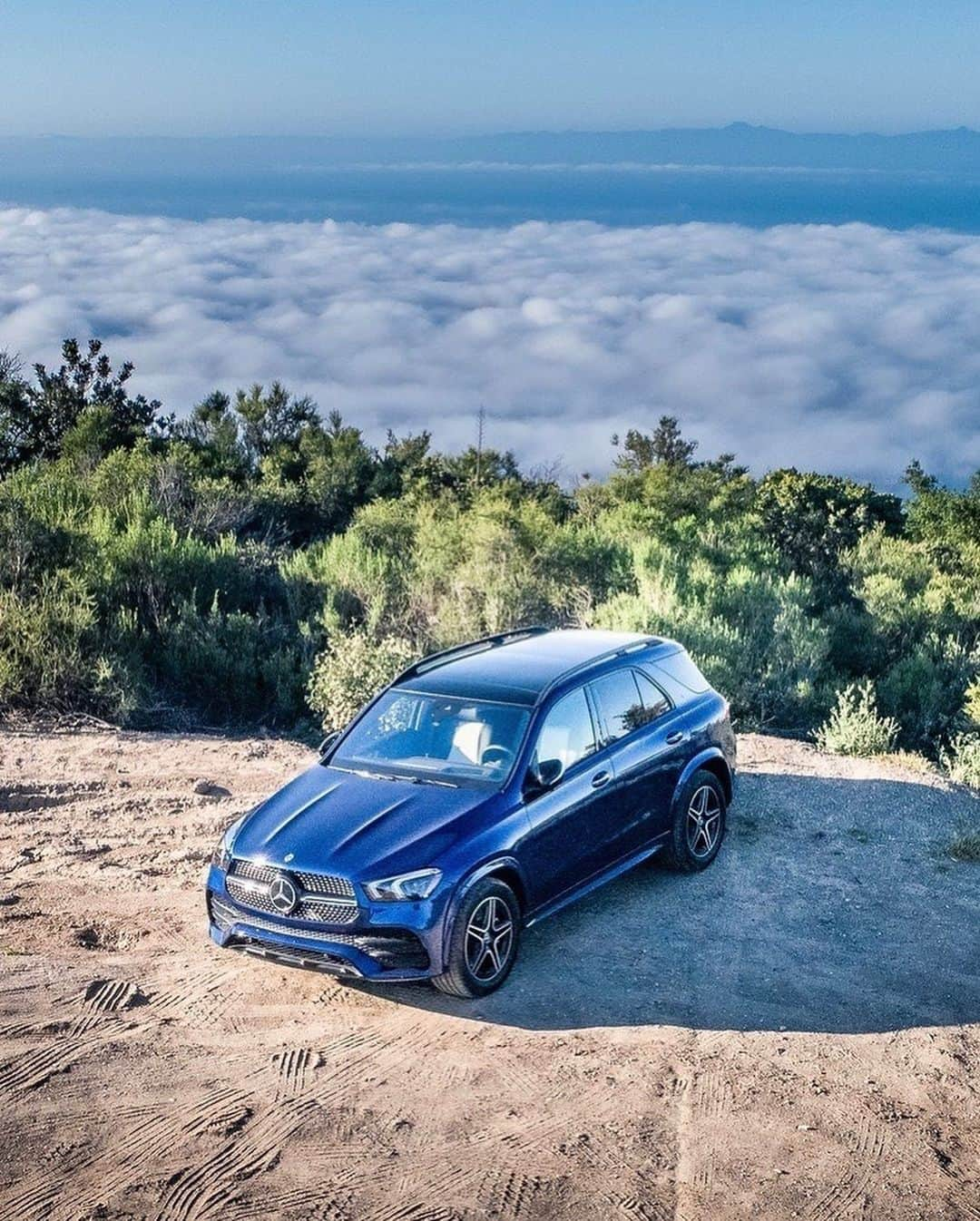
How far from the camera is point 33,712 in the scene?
543 inches

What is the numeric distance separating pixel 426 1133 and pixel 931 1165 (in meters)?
2.24

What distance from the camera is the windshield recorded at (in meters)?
8.14

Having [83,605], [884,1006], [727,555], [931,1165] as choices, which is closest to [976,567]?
[727,555]

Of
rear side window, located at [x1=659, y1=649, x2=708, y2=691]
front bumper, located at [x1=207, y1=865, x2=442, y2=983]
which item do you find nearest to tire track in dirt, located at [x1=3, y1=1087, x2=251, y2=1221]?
front bumper, located at [x1=207, y1=865, x2=442, y2=983]

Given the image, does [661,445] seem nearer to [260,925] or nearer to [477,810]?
[477,810]

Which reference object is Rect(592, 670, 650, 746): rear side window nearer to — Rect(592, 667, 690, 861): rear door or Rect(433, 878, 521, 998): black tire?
Rect(592, 667, 690, 861): rear door

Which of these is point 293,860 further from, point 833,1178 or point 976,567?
point 976,567

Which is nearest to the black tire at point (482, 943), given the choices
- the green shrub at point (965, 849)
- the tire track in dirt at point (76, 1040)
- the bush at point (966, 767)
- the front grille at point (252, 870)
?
the front grille at point (252, 870)

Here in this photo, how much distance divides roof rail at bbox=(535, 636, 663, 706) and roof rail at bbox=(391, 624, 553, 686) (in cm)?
82

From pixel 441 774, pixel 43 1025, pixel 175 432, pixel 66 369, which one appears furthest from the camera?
pixel 66 369

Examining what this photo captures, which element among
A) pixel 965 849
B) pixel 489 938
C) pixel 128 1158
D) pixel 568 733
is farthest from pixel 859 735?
pixel 128 1158

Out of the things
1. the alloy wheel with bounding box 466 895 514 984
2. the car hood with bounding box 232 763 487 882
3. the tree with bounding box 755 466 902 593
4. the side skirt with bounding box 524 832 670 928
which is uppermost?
the car hood with bounding box 232 763 487 882

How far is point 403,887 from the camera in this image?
7.17 meters

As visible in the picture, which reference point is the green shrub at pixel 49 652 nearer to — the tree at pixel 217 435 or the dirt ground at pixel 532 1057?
the dirt ground at pixel 532 1057
